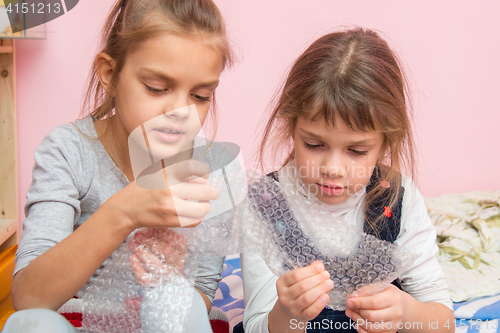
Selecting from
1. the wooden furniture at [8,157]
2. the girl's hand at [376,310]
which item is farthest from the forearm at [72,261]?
the wooden furniture at [8,157]

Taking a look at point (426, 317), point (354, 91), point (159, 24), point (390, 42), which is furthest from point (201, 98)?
point (390, 42)

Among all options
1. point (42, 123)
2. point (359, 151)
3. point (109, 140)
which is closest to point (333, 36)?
point (359, 151)

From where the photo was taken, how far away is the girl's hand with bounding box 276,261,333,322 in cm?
51

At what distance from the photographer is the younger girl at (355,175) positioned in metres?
0.62

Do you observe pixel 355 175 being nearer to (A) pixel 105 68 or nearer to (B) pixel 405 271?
(B) pixel 405 271

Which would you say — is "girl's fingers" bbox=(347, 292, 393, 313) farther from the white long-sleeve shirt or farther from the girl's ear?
the girl's ear

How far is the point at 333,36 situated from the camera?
0.73 meters

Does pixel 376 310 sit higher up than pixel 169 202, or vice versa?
pixel 169 202

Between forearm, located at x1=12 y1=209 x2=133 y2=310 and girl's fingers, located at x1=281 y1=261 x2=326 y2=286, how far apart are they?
0.68 feet

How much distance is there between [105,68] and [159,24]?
0.12m

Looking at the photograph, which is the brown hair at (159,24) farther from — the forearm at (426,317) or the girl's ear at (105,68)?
the forearm at (426,317)

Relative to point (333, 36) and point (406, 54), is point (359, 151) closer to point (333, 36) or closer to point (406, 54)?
point (333, 36)

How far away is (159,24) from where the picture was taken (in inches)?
25.0

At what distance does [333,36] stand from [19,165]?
105 centimetres
